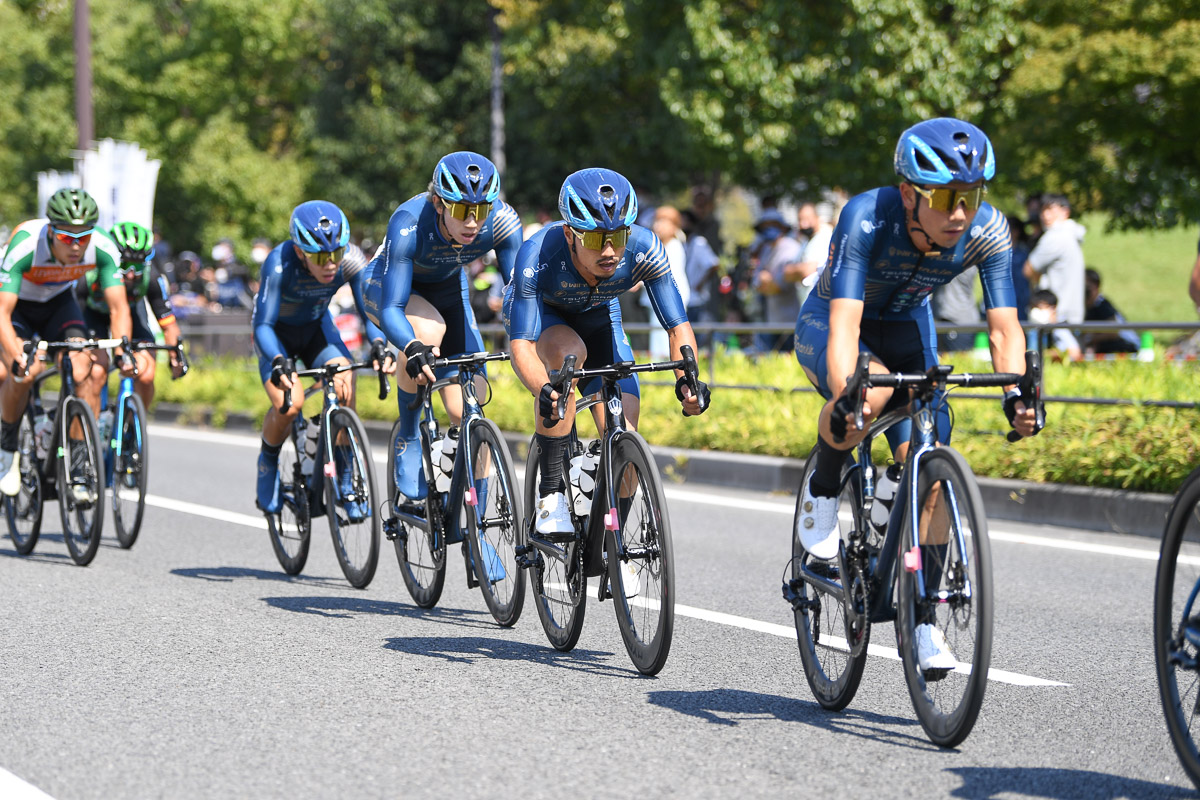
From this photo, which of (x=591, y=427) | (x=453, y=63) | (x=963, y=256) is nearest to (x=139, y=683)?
(x=963, y=256)

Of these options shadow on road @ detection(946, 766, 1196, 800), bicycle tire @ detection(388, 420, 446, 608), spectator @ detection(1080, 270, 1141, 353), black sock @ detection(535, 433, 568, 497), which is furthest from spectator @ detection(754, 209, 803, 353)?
shadow on road @ detection(946, 766, 1196, 800)

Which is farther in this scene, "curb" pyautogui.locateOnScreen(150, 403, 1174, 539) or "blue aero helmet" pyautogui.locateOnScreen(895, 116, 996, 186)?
"curb" pyautogui.locateOnScreen(150, 403, 1174, 539)

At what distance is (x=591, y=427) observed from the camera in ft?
46.7

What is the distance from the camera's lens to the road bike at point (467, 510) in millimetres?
6734

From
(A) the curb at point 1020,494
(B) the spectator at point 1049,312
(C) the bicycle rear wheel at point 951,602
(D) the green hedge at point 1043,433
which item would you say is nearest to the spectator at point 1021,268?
(B) the spectator at point 1049,312

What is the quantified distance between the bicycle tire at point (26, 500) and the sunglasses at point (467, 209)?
3857 mm

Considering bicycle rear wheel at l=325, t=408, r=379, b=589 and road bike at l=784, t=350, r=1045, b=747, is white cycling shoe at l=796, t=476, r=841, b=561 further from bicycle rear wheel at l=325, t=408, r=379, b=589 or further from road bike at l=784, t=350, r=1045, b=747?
bicycle rear wheel at l=325, t=408, r=379, b=589

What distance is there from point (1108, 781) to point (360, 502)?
446 cm

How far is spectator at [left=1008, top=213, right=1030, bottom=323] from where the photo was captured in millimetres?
14266

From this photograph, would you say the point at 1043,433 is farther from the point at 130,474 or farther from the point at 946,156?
the point at 946,156

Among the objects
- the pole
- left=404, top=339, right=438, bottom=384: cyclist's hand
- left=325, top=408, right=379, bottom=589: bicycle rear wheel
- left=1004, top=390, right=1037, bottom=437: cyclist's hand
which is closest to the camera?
left=1004, top=390, right=1037, bottom=437: cyclist's hand

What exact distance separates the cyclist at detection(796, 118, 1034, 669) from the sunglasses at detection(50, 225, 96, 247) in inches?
206

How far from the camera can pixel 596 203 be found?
18.9 feet

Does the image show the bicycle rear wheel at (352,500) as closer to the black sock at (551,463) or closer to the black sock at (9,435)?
the black sock at (551,463)
